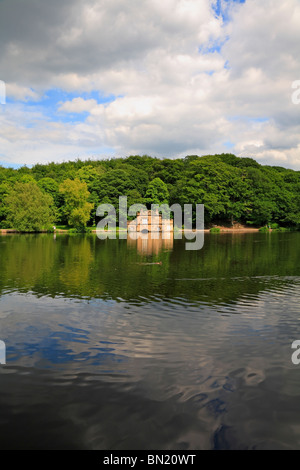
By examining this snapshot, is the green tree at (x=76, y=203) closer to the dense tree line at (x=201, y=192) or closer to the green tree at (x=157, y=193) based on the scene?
the dense tree line at (x=201, y=192)

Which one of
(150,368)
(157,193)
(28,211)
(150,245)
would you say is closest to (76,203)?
(28,211)

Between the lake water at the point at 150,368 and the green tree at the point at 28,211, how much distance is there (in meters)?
51.8

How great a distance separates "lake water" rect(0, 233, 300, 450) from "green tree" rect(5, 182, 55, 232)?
5181 centimetres

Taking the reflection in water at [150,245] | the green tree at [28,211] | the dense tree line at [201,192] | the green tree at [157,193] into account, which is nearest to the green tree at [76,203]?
the dense tree line at [201,192]

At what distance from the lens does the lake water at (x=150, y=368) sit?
5.45m

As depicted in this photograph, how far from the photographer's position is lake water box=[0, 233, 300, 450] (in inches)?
215

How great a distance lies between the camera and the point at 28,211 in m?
65.2

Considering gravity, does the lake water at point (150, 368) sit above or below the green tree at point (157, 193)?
below

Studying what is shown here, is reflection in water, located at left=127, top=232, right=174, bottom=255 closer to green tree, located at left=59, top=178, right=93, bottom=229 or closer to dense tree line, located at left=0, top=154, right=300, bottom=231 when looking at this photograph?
green tree, located at left=59, top=178, right=93, bottom=229

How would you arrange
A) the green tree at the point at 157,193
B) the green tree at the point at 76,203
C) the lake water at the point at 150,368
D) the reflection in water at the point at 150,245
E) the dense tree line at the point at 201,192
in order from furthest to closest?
the green tree at the point at 157,193
the dense tree line at the point at 201,192
the green tree at the point at 76,203
the reflection in water at the point at 150,245
the lake water at the point at 150,368

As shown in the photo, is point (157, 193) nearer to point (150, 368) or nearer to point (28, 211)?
point (28, 211)

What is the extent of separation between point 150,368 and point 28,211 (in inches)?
2452

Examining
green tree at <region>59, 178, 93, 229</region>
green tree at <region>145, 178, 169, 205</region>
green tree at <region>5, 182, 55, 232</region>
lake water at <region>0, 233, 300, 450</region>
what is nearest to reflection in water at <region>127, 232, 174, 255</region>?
lake water at <region>0, 233, 300, 450</region>

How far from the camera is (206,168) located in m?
84.8
